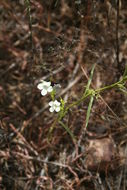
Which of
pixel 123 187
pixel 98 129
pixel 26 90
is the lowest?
pixel 123 187

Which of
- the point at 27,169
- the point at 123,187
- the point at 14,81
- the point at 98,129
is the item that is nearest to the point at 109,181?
the point at 123,187

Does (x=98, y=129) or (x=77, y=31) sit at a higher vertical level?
(x=77, y=31)

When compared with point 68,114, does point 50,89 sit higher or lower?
higher

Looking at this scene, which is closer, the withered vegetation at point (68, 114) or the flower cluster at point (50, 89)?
the flower cluster at point (50, 89)

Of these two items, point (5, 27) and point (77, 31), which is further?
point (5, 27)

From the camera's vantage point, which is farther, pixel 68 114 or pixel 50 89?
→ pixel 68 114

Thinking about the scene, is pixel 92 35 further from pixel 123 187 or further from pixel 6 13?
pixel 123 187

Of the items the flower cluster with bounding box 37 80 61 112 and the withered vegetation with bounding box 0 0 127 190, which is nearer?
the flower cluster with bounding box 37 80 61 112

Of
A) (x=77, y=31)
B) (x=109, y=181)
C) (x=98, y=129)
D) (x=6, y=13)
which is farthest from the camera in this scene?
(x=6, y=13)

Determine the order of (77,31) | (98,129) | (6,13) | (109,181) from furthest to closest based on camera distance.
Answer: (6,13), (98,129), (109,181), (77,31)
